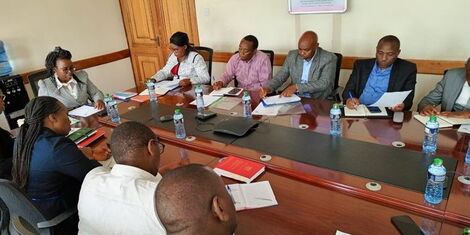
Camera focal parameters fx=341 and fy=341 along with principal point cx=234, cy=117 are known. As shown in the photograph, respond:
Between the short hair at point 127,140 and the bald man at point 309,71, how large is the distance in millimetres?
1363

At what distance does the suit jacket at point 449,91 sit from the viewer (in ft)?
7.23

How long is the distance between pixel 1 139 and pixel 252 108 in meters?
1.56

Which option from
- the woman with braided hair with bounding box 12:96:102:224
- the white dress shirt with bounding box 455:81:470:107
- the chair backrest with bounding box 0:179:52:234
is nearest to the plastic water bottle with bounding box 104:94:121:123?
the woman with braided hair with bounding box 12:96:102:224

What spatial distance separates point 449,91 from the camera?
225 cm

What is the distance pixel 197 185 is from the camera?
35.6 inches

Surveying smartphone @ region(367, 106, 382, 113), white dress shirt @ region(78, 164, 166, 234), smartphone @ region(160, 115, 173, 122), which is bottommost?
smartphone @ region(160, 115, 173, 122)

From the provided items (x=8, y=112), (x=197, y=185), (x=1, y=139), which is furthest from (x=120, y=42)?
(x=197, y=185)

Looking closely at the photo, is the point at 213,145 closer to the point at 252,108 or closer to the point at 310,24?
the point at 252,108

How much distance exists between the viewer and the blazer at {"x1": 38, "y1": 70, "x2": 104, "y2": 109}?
9.14ft

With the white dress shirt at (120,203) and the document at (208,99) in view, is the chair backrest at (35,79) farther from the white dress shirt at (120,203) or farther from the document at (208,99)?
the white dress shirt at (120,203)

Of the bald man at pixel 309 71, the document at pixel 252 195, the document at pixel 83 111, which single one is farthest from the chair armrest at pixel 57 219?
the bald man at pixel 309 71

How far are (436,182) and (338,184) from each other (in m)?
0.35

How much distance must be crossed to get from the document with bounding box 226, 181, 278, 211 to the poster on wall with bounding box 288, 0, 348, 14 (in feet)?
8.00

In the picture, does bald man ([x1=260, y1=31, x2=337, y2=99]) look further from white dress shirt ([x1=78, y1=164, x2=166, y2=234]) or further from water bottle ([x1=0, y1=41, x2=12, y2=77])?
water bottle ([x1=0, y1=41, x2=12, y2=77])
